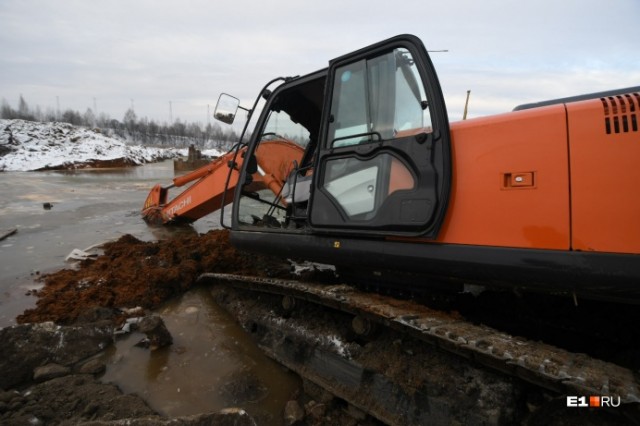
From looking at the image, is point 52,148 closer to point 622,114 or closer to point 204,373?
point 204,373

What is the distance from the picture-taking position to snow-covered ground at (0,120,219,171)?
23344 mm

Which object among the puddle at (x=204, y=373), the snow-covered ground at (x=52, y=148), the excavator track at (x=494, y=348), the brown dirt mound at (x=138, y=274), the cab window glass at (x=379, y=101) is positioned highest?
the snow-covered ground at (x=52, y=148)

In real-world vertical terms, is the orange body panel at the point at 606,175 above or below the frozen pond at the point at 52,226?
above

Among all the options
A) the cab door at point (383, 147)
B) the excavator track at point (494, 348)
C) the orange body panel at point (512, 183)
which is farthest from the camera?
the cab door at point (383, 147)

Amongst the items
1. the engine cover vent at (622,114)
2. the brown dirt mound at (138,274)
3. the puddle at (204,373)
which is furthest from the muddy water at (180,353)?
the engine cover vent at (622,114)

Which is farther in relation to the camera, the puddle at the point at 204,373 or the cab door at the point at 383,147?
the puddle at the point at 204,373

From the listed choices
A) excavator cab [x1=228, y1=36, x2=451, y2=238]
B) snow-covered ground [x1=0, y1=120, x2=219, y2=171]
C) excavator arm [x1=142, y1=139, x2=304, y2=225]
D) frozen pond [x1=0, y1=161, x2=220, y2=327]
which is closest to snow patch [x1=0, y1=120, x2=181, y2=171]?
snow-covered ground [x1=0, y1=120, x2=219, y2=171]

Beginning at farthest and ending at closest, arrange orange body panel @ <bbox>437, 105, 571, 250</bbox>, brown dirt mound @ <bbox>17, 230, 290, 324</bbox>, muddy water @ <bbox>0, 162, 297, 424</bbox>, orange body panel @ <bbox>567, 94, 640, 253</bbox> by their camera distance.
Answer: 1. brown dirt mound @ <bbox>17, 230, 290, 324</bbox>
2. muddy water @ <bbox>0, 162, 297, 424</bbox>
3. orange body panel @ <bbox>437, 105, 571, 250</bbox>
4. orange body panel @ <bbox>567, 94, 640, 253</bbox>

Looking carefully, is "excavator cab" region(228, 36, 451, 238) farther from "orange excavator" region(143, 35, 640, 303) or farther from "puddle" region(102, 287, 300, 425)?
"puddle" region(102, 287, 300, 425)

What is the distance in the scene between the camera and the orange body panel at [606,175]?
176 cm

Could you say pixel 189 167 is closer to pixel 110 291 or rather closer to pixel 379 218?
pixel 110 291

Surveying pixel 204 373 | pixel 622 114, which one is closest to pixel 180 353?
pixel 204 373

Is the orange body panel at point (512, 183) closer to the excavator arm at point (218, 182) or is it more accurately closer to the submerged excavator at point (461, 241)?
the submerged excavator at point (461, 241)

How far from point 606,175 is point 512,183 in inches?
15.5
